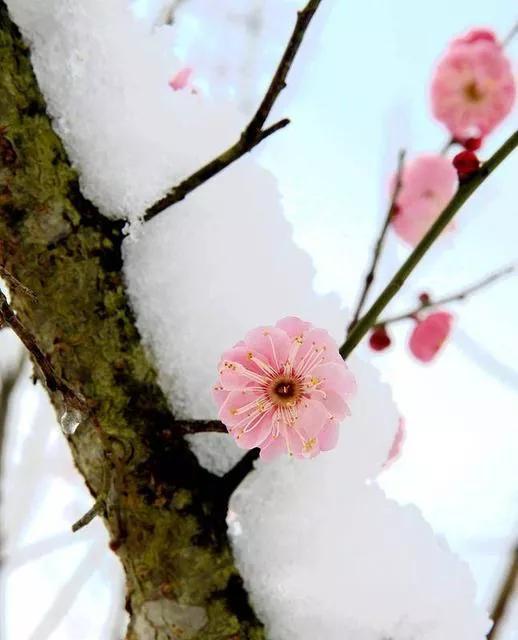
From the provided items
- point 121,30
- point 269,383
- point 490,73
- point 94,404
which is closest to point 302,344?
point 269,383

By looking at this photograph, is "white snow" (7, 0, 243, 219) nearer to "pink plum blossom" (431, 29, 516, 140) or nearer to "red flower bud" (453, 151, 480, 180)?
"red flower bud" (453, 151, 480, 180)

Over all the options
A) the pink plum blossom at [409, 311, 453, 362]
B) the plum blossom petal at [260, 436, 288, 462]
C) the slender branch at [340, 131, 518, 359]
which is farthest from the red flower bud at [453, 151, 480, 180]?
the pink plum blossom at [409, 311, 453, 362]

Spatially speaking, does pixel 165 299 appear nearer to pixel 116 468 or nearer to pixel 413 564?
pixel 116 468

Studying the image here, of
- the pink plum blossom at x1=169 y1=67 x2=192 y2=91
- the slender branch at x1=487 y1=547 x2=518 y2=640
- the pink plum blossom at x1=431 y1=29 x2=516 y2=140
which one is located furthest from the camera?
the pink plum blossom at x1=431 y1=29 x2=516 y2=140

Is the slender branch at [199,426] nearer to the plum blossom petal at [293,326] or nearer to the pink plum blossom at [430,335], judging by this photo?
the plum blossom petal at [293,326]

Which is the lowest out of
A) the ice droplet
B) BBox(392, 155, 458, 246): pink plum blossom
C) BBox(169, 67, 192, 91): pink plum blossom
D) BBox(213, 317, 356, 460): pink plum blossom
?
the ice droplet

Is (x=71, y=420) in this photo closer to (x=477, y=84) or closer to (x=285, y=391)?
(x=285, y=391)
